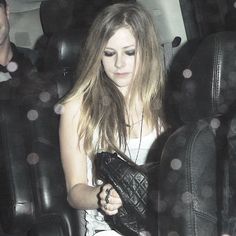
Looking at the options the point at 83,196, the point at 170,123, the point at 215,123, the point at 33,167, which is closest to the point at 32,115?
the point at 33,167

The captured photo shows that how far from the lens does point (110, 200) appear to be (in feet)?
7.00

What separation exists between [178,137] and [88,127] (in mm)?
692

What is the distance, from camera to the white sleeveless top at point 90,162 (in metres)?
2.55

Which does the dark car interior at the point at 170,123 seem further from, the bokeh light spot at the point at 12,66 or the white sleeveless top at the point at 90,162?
the bokeh light spot at the point at 12,66

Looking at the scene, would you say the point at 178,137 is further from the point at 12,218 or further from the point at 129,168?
the point at 12,218

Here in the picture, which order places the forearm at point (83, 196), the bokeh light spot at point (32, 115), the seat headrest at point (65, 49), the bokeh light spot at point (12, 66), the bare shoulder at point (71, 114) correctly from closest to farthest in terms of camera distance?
the forearm at point (83, 196) → the bare shoulder at point (71, 114) → the bokeh light spot at point (32, 115) → the seat headrest at point (65, 49) → the bokeh light spot at point (12, 66)

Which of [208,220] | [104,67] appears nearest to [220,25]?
[104,67]

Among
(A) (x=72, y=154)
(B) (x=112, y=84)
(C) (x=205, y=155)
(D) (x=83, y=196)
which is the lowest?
(D) (x=83, y=196)

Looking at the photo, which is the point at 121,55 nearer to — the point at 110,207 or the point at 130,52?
the point at 130,52

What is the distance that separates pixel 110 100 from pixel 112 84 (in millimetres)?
72

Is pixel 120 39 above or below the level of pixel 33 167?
above

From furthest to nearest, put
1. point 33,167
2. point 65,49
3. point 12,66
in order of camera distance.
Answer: point 12,66, point 65,49, point 33,167

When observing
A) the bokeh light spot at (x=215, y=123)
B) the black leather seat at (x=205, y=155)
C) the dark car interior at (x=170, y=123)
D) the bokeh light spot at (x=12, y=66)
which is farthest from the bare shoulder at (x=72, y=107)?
the bokeh light spot at (x=12, y=66)

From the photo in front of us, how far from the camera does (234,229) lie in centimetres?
179
